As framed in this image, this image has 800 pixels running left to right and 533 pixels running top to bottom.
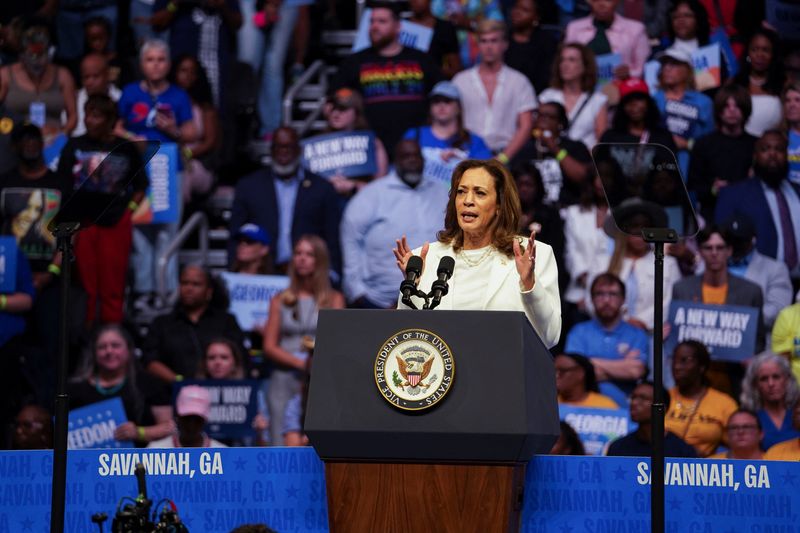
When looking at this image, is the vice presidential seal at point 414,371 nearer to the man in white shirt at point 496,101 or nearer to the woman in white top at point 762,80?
the man in white shirt at point 496,101

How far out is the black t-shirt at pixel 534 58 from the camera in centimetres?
1192

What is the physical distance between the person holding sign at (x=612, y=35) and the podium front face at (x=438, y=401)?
751 cm

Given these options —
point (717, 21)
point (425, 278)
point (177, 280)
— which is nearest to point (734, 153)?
point (717, 21)

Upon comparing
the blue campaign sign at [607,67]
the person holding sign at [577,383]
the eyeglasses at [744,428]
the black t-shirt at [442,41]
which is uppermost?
the black t-shirt at [442,41]

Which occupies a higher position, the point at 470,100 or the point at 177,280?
the point at 470,100

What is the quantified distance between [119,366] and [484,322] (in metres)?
5.02

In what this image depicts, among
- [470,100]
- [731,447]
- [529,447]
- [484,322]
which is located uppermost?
[470,100]

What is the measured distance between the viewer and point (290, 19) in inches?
482

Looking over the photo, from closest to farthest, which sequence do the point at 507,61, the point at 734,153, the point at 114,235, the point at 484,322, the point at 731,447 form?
1. the point at 484,322
2. the point at 731,447
3. the point at 114,235
4. the point at 734,153
5. the point at 507,61

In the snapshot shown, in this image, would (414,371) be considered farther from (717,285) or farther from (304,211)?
(304,211)

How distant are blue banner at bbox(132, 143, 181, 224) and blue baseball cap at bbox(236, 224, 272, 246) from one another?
570mm

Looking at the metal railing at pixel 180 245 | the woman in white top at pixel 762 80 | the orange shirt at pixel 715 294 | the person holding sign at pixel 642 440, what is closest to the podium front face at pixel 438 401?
the person holding sign at pixel 642 440

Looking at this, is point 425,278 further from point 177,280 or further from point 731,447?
point 177,280

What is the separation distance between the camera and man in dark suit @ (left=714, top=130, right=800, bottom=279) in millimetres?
10562
